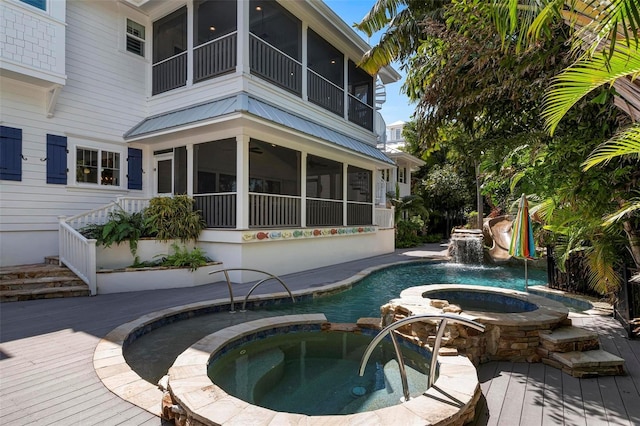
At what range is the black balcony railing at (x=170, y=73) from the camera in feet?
33.1

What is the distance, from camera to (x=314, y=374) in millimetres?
4117

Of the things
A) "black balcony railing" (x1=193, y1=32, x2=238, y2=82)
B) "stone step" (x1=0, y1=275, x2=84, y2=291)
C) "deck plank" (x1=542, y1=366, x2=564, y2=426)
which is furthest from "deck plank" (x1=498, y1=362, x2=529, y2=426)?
"black balcony railing" (x1=193, y1=32, x2=238, y2=82)

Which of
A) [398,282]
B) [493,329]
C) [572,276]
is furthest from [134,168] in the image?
[572,276]

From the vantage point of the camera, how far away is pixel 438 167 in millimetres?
23484

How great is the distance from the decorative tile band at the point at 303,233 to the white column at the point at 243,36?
4287 millimetres

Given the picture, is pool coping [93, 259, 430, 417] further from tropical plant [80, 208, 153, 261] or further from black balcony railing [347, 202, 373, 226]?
black balcony railing [347, 202, 373, 226]

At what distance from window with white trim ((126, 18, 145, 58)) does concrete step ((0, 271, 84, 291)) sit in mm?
7226

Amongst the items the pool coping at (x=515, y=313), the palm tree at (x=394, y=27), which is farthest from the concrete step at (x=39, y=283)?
the palm tree at (x=394, y=27)

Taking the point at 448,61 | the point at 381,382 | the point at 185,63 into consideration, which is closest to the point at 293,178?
the point at 185,63

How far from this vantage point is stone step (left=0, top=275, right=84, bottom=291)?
6810 millimetres

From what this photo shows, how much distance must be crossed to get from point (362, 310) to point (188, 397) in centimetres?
442

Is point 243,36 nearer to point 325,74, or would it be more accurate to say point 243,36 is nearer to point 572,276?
point 325,74

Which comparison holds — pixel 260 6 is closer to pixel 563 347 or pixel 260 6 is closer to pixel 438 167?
pixel 563 347

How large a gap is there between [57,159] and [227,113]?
487cm
